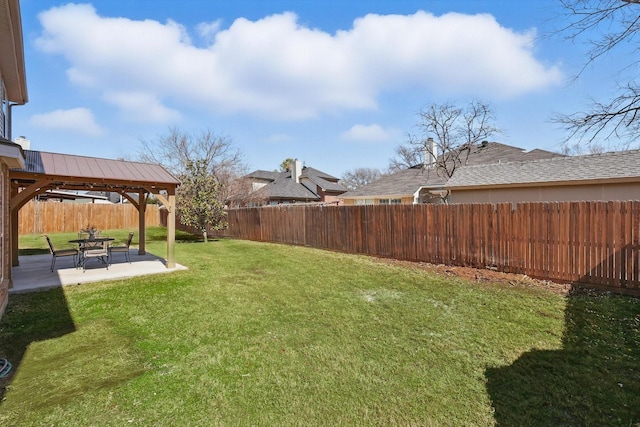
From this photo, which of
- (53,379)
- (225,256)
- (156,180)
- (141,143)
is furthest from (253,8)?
(141,143)

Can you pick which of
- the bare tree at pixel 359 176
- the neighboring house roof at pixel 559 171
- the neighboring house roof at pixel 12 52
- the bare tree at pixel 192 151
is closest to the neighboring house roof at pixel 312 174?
the bare tree at pixel 192 151

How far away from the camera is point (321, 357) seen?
383 centimetres

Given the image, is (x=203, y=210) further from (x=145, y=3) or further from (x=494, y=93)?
(x=494, y=93)

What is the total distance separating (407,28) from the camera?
443 inches

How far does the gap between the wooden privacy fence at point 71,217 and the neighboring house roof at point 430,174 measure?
17782mm

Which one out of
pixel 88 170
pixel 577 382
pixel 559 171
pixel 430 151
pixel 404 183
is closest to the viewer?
pixel 577 382

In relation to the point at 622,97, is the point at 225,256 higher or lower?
lower

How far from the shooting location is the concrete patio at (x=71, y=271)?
289 inches

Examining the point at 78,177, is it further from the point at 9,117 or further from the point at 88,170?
the point at 9,117

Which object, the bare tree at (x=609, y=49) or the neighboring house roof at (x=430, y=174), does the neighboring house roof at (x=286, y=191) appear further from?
the bare tree at (x=609, y=49)

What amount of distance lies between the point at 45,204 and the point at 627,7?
28586mm

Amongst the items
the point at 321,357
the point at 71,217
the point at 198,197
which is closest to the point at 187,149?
the point at 71,217

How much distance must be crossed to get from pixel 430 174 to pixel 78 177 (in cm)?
1870

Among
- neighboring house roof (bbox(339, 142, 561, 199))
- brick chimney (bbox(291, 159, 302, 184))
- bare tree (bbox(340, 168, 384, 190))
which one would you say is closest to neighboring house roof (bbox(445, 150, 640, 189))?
neighboring house roof (bbox(339, 142, 561, 199))
